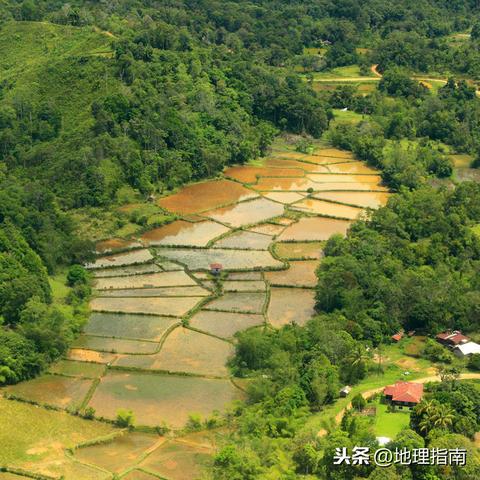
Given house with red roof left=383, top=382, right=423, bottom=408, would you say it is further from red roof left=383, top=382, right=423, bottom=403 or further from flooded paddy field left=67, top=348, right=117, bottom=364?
flooded paddy field left=67, top=348, right=117, bottom=364

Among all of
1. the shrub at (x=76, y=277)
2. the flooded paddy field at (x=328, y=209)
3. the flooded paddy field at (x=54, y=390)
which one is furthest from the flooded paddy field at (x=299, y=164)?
the flooded paddy field at (x=54, y=390)

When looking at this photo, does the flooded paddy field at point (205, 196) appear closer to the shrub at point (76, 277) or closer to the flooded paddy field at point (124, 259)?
the flooded paddy field at point (124, 259)

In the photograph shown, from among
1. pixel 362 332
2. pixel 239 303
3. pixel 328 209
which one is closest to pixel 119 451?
pixel 362 332

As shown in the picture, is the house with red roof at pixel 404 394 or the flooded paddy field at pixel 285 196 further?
the flooded paddy field at pixel 285 196

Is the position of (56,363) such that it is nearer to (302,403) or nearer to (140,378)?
(140,378)

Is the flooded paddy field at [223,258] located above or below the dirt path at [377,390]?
below

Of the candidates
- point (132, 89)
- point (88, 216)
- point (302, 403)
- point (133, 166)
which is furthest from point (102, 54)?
point (302, 403)
